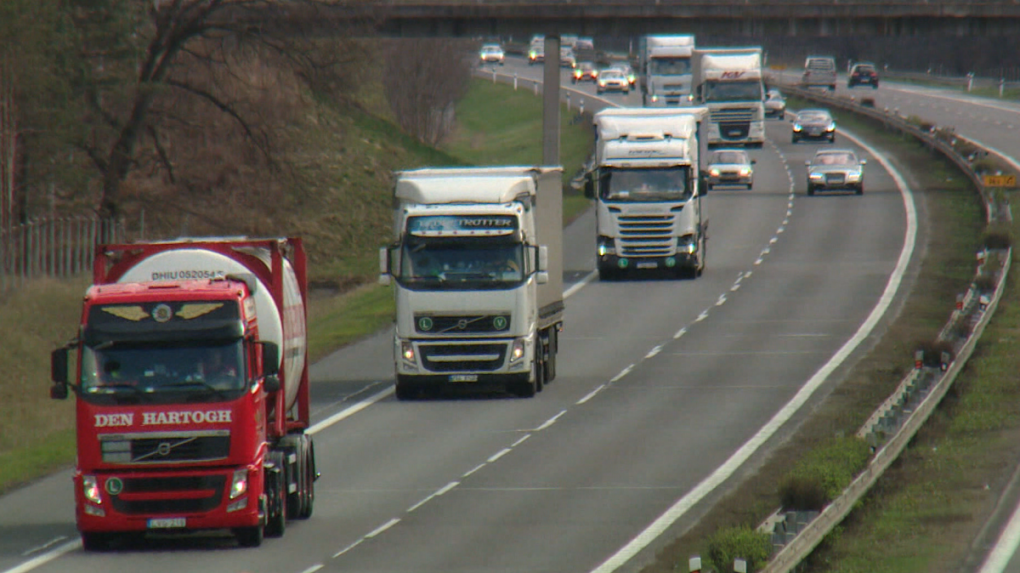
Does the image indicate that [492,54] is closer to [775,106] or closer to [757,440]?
[775,106]

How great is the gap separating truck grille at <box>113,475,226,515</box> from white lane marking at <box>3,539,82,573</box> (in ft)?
3.84

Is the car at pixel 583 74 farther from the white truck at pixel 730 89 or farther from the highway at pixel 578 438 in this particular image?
the highway at pixel 578 438

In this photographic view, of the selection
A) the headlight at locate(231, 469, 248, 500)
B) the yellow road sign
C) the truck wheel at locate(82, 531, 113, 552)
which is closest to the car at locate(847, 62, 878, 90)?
the yellow road sign

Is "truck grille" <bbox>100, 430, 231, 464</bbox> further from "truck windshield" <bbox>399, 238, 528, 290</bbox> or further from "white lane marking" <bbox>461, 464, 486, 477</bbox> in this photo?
"truck windshield" <bbox>399, 238, 528, 290</bbox>

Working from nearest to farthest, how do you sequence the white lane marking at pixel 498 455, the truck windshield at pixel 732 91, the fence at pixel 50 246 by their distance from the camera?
the white lane marking at pixel 498 455 < the fence at pixel 50 246 < the truck windshield at pixel 732 91

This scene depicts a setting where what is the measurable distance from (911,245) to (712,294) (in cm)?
1142

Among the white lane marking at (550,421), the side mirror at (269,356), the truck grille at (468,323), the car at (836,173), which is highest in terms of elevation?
the car at (836,173)

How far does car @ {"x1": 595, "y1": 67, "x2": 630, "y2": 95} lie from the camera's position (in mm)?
119375

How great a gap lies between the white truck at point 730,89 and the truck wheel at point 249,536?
2354 inches

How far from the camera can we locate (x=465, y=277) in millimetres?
28094

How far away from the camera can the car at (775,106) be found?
102438mm

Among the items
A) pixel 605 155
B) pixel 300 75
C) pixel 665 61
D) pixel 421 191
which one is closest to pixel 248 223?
pixel 300 75

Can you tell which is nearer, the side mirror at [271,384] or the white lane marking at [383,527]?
the side mirror at [271,384]

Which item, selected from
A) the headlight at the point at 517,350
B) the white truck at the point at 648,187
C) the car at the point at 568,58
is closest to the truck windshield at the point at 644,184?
the white truck at the point at 648,187
